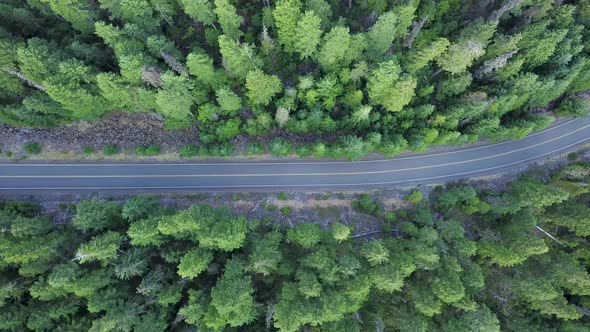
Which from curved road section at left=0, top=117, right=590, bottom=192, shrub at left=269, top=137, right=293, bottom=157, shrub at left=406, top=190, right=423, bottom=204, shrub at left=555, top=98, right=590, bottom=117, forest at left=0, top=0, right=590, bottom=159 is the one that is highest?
forest at left=0, top=0, right=590, bottom=159

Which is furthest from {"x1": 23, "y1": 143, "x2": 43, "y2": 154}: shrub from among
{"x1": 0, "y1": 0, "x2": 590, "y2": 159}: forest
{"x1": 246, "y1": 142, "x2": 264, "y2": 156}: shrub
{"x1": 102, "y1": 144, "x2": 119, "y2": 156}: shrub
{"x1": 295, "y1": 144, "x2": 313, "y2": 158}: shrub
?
{"x1": 295, "y1": 144, "x2": 313, "y2": 158}: shrub

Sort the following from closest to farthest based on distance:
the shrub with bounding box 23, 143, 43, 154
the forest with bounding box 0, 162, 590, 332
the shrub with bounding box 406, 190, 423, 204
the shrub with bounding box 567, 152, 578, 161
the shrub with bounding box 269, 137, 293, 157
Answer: the forest with bounding box 0, 162, 590, 332 → the shrub with bounding box 269, 137, 293, 157 → the shrub with bounding box 406, 190, 423, 204 → the shrub with bounding box 23, 143, 43, 154 → the shrub with bounding box 567, 152, 578, 161

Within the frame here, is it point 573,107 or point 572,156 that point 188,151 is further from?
point 572,156

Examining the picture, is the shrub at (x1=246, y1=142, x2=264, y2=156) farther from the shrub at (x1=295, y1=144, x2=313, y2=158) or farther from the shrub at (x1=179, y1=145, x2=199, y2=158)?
the shrub at (x1=179, y1=145, x2=199, y2=158)

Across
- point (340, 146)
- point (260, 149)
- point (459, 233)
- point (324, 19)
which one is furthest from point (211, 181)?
point (459, 233)

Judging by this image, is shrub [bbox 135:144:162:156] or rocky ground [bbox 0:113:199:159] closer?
shrub [bbox 135:144:162:156]
